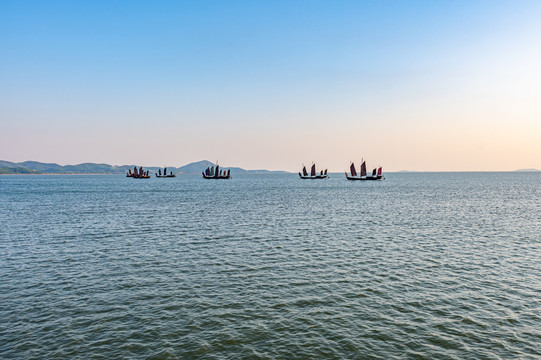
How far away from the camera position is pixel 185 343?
16312 millimetres

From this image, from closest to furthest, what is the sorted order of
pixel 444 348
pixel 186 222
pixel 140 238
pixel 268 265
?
pixel 444 348 < pixel 268 265 < pixel 140 238 < pixel 186 222

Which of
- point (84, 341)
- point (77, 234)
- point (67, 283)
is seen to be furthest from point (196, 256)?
point (77, 234)

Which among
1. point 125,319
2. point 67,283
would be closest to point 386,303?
point 125,319

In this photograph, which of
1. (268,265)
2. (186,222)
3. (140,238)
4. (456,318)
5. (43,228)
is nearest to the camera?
(456,318)

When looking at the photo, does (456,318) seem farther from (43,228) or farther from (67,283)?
(43,228)

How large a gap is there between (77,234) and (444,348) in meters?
43.8

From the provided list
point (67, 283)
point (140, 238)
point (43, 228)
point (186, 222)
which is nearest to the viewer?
point (67, 283)

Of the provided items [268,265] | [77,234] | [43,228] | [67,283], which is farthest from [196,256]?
[43,228]

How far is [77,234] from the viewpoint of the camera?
143 feet

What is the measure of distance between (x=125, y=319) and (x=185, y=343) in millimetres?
4828

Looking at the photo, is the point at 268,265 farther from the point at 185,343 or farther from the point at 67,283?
the point at 67,283

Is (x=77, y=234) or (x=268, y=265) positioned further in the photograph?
(x=77, y=234)

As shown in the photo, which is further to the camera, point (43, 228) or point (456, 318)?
point (43, 228)

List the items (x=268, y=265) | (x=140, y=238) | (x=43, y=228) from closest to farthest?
(x=268, y=265)
(x=140, y=238)
(x=43, y=228)
